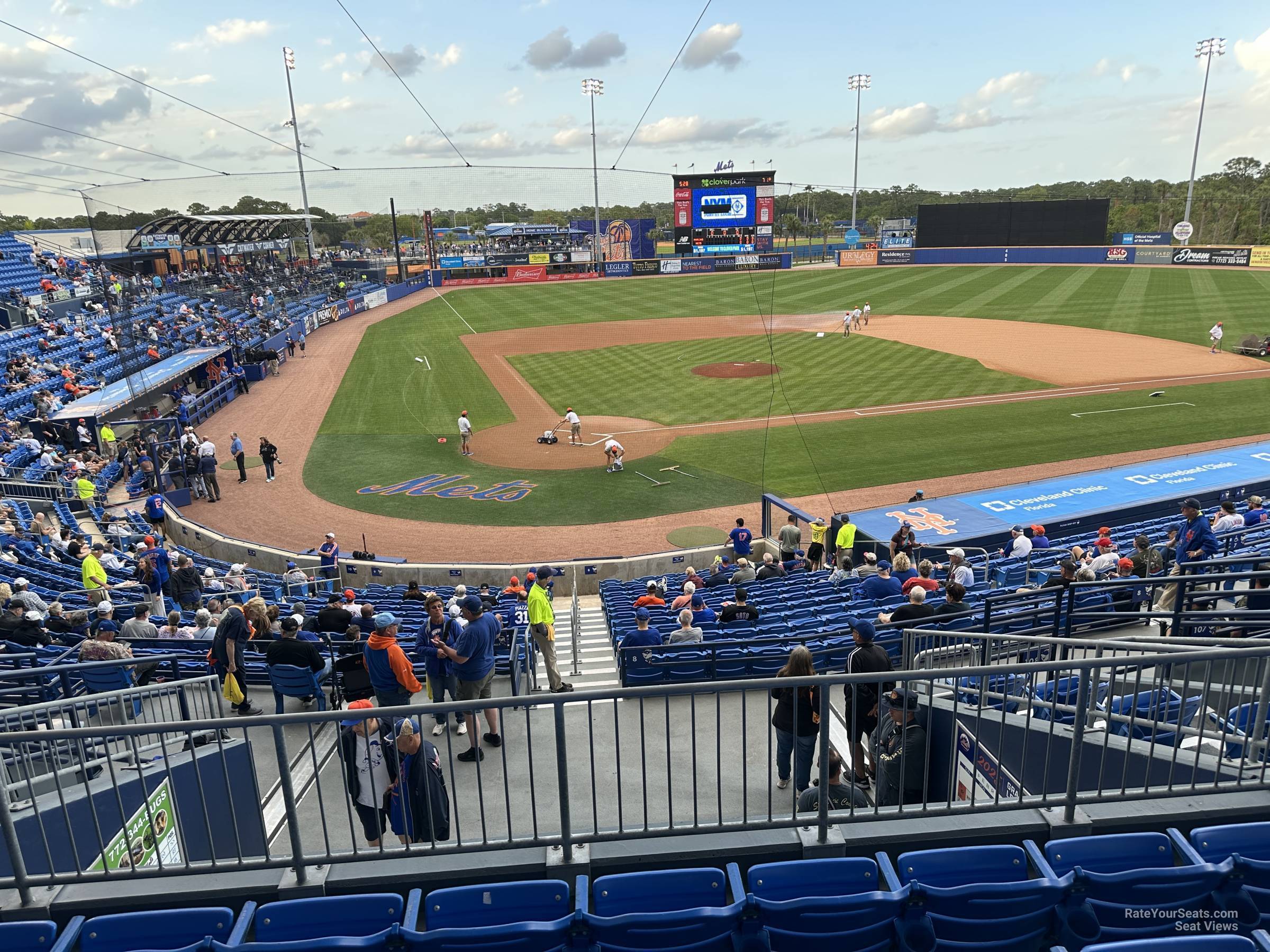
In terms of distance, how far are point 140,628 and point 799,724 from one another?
27.7 ft

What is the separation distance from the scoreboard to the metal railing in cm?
6834

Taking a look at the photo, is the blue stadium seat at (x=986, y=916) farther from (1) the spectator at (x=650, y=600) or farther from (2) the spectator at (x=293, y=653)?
(1) the spectator at (x=650, y=600)

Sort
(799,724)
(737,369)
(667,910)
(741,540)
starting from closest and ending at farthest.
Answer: (667,910), (799,724), (741,540), (737,369)

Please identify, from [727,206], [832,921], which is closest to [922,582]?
[832,921]

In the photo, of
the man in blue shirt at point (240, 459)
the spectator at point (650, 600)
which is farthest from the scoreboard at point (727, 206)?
the spectator at point (650, 600)

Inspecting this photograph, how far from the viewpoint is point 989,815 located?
481 cm

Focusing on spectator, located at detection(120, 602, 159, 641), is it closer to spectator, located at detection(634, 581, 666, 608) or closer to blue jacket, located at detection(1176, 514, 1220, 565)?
spectator, located at detection(634, 581, 666, 608)

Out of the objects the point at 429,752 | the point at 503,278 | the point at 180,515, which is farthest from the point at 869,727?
the point at 503,278

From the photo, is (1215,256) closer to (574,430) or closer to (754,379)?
(754,379)

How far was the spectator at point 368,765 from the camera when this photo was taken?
5172 millimetres

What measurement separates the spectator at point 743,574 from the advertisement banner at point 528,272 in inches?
2685

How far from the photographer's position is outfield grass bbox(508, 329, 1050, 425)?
30641 mm

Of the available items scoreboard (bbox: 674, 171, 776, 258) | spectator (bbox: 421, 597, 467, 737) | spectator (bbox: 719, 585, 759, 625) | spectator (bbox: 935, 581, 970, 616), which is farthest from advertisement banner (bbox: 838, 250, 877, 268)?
spectator (bbox: 421, 597, 467, 737)

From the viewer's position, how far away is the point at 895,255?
80.6 metres
